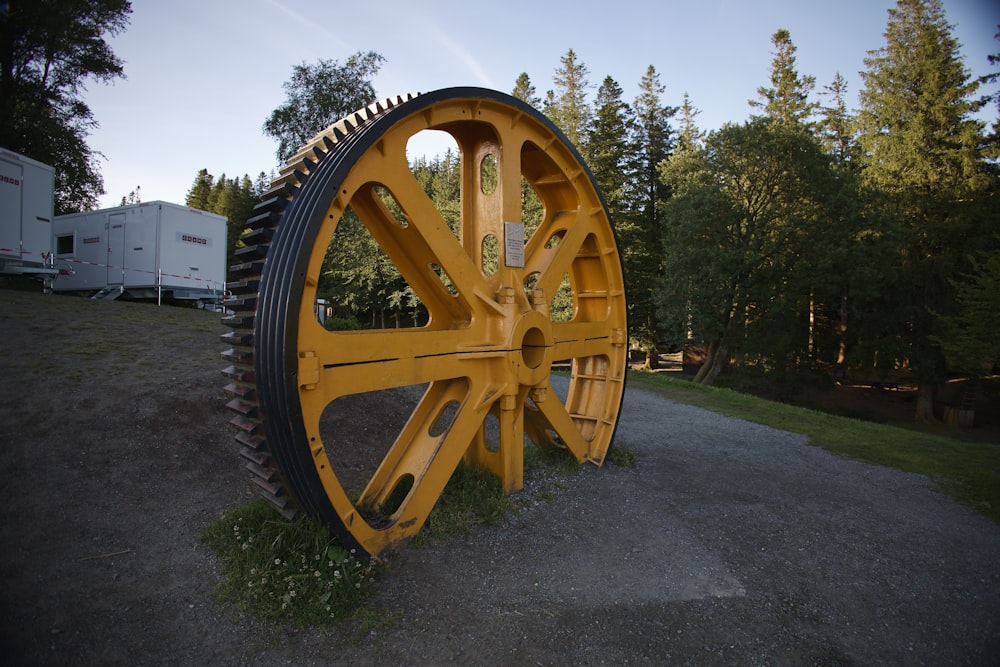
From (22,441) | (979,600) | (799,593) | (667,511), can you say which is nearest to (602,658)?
(799,593)

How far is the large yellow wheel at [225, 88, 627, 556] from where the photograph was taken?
3170mm

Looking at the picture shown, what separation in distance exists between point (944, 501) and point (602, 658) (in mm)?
5248

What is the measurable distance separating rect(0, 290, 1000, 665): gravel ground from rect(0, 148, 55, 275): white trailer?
774 centimetres

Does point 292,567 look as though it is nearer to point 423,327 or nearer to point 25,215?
point 423,327

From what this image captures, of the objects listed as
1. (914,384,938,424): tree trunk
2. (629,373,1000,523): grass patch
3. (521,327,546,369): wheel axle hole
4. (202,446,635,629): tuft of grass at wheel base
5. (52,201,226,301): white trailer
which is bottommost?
(914,384,938,424): tree trunk

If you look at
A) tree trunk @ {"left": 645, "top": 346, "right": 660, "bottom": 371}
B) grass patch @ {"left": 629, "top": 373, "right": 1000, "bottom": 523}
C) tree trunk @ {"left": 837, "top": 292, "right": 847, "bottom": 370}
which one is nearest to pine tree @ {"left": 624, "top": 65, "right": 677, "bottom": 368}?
tree trunk @ {"left": 645, "top": 346, "right": 660, "bottom": 371}

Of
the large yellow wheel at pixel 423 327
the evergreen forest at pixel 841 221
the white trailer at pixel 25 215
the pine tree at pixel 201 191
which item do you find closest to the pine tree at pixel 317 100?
the evergreen forest at pixel 841 221

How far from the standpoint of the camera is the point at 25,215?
12.2m

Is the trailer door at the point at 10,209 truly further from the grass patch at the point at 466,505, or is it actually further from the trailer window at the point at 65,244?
the grass patch at the point at 466,505

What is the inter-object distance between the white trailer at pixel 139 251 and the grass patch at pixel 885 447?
13.1 metres

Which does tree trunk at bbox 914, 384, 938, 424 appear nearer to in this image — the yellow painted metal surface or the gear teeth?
the yellow painted metal surface

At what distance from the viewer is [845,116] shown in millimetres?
33188

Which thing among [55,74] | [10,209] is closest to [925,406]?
[10,209]

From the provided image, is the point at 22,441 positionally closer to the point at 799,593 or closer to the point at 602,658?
the point at 602,658
